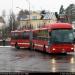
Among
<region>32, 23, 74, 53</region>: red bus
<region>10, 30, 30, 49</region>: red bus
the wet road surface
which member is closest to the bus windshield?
<region>32, 23, 74, 53</region>: red bus

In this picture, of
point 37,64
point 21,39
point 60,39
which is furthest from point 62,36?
point 21,39

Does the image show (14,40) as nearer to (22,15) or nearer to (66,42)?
(66,42)

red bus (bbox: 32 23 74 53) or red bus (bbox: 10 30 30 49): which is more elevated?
red bus (bbox: 32 23 74 53)

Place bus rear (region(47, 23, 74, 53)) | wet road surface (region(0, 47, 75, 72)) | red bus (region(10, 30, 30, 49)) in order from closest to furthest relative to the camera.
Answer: wet road surface (region(0, 47, 75, 72)) → bus rear (region(47, 23, 74, 53)) → red bus (region(10, 30, 30, 49))

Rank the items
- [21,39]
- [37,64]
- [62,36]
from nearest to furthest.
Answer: [37,64], [62,36], [21,39]

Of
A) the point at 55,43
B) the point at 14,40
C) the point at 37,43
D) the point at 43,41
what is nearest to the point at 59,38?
the point at 55,43

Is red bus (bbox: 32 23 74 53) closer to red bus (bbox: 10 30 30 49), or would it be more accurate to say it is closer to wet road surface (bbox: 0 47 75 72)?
wet road surface (bbox: 0 47 75 72)

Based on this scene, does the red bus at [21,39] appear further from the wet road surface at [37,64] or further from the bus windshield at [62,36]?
the wet road surface at [37,64]

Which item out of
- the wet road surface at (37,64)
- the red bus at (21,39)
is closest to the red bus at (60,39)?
the wet road surface at (37,64)

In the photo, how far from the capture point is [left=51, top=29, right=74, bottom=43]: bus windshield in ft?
139

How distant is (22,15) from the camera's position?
614 ft

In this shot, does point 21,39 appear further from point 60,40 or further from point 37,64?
point 37,64

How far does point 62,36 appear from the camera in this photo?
42.3 m

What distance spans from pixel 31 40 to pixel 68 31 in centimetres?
1603
